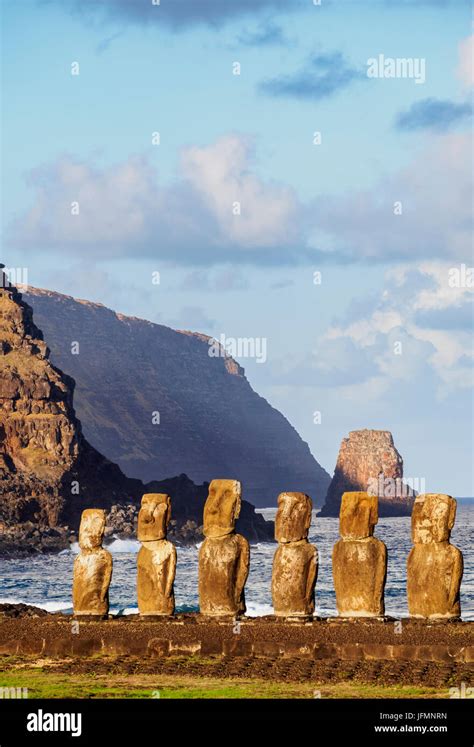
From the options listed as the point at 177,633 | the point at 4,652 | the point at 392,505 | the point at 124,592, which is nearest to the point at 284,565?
the point at 177,633

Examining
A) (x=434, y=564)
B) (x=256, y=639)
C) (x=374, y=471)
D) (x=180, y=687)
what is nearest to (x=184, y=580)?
(x=434, y=564)

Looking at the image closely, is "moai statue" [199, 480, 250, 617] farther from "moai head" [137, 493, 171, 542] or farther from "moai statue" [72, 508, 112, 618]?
"moai statue" [72, 508, 112, 618]

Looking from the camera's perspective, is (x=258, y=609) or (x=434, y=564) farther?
(x=258, y=609)

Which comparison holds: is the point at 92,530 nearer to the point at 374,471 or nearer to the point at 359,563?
the point at 359,563

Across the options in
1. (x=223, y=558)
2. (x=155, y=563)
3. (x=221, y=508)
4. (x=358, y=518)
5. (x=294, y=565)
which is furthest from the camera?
(x=155, y=563)

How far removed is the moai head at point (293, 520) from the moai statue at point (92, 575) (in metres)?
3.23

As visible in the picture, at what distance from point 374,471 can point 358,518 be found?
161 m

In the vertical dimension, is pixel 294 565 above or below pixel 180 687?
above

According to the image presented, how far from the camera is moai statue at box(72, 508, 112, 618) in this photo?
28203 mm

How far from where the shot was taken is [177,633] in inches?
1009

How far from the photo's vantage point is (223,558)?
27344mm

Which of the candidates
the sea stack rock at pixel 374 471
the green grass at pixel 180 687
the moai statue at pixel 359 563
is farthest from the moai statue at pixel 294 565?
the sea stack rock at pixel 374 471

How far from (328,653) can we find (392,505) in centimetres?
17137
